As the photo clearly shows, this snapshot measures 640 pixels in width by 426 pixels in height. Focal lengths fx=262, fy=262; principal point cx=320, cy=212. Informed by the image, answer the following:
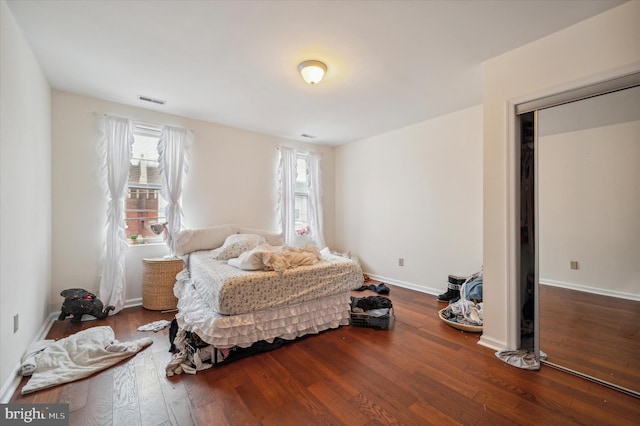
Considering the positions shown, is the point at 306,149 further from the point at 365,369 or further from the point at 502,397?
the point at 502,397

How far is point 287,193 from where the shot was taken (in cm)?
468

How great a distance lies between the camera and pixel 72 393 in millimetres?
1721

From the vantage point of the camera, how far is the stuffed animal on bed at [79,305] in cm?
275

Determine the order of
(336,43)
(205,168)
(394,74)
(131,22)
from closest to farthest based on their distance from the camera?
(131,22)
(336,43)
(394,74)
(205,168)

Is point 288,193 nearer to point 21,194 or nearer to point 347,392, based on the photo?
point 21,194

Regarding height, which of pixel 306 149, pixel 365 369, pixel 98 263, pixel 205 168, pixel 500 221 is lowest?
pixel 365 369

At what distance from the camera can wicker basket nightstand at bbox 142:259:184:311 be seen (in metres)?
3.20

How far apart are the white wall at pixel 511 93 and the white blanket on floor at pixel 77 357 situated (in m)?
3.12

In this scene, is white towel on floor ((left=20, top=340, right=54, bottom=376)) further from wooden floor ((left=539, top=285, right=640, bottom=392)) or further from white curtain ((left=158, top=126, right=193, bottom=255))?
wooden floor ((left=539, top=285, right=640, bottom=392))

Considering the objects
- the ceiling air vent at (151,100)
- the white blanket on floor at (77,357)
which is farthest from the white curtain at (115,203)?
the white blanket on floor at (77,357)

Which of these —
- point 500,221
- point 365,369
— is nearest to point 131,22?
point 365,369

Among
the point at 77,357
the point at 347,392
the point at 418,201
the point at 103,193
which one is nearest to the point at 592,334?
the point at 347,392

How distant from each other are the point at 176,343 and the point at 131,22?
2523 mm

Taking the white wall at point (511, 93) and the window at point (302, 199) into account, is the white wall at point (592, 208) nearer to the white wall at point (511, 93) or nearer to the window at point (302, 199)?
the white wall at point (511, 93)
